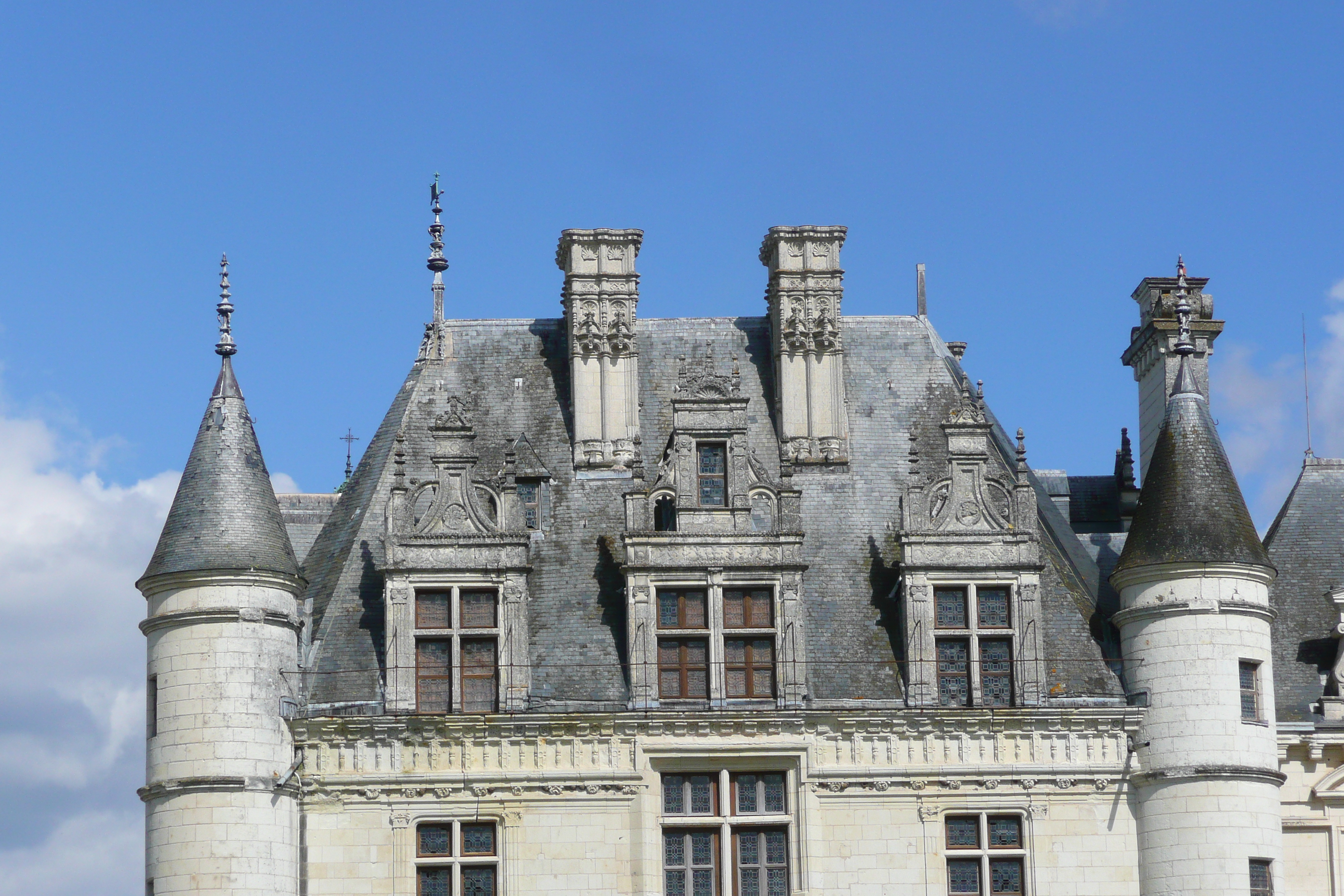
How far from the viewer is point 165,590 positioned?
39.7 meters

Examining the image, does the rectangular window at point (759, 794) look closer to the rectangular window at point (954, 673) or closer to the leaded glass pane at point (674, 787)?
the leaded glass pane at point (674, 787)

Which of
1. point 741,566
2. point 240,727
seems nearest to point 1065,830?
point 741,566

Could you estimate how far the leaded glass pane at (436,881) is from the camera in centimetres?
3912

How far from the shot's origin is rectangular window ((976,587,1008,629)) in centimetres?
4056

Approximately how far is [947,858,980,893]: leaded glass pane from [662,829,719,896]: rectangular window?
3.48 metres

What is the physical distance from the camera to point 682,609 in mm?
40344

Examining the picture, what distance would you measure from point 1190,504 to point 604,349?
9.72m

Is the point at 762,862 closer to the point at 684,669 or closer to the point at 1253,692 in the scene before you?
the point at 684,669

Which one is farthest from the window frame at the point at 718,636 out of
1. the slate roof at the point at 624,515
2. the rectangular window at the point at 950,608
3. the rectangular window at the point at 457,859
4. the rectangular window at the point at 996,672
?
the rectangular window at the point at 457,859

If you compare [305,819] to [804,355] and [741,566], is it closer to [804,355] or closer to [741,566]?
Result: [741,566]

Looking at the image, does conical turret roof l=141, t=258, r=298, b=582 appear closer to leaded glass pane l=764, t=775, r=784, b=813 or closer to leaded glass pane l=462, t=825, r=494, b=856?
leaded glass pane l=462, t=825, r=494, b=856

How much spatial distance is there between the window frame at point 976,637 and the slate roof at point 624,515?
0.68 meters

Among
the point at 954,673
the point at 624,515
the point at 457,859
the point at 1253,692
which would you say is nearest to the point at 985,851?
the point at 954,673

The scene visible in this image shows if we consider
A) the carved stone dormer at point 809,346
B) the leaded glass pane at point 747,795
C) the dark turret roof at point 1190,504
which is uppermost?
the carved stone dormer at point 809,346
